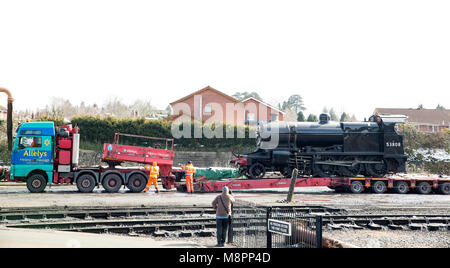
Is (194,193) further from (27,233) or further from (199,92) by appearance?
(199,92)

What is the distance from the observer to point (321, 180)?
22.1 meters

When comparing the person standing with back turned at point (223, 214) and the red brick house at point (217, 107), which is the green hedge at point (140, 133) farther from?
the person standing with back turned at point (223, 214)

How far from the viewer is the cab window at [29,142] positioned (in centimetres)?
1973

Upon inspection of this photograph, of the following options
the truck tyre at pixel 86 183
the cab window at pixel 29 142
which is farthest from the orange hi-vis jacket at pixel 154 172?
the cab window at pixel 29 142

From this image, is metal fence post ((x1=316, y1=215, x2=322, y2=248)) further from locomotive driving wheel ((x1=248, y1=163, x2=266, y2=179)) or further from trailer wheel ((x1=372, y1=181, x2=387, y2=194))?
trailer wheel ((x1=372, y1=181, x2=387, y2=194))

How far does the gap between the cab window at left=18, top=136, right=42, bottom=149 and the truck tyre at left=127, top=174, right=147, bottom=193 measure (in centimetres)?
455

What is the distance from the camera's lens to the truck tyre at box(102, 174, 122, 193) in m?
20.8

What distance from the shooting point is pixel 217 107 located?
159 ft

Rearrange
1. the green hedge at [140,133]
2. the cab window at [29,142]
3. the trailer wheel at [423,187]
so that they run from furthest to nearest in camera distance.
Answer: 1. the green hedge at [140,133]
2. the trailer wheel at [423,187]
3. the cab window at [29,142]

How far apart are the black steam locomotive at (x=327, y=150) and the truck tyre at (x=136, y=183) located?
4.88m

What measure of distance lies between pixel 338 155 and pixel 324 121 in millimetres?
2023

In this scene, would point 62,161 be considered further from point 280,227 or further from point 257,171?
point 280,227

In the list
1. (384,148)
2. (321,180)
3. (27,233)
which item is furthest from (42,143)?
(384,148)

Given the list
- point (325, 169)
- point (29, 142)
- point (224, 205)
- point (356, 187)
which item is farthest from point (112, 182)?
point (356, 187)
